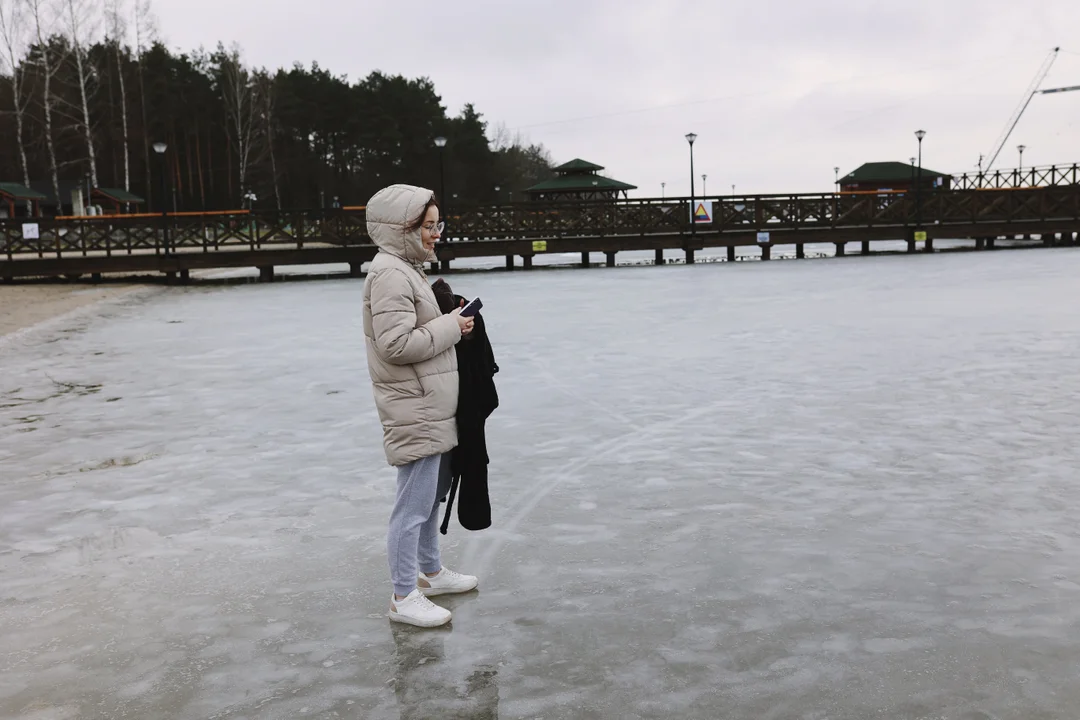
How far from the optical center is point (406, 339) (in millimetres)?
3508

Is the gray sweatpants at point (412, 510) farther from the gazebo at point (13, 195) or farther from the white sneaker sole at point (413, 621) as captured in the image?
the gazebo at point (13, 195)

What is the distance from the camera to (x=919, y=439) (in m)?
6.77

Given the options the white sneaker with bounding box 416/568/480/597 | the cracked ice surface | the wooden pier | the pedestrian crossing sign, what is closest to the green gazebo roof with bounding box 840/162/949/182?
the wooden pier

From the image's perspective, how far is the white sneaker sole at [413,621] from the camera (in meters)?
3.82

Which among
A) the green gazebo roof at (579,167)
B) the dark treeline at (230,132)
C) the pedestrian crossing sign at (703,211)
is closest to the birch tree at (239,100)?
the dark treeline at (230,132)

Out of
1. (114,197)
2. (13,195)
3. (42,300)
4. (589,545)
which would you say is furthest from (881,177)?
(589,545)

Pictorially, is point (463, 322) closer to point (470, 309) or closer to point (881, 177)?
point (470, 309)

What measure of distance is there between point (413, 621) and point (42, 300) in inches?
864

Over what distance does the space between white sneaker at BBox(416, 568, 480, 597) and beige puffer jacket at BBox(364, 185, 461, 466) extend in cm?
69

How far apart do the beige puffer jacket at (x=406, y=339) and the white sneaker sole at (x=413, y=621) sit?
61 centimetres

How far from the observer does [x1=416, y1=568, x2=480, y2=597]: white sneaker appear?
4160mm

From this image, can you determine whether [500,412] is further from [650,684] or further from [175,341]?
[175,341]

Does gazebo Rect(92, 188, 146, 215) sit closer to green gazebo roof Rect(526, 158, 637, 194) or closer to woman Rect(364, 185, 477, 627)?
green gazebo roof Rect(526, 158, 637, 194)

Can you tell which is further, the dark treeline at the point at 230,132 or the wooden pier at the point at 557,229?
the dark treeline at the point at 230,132
